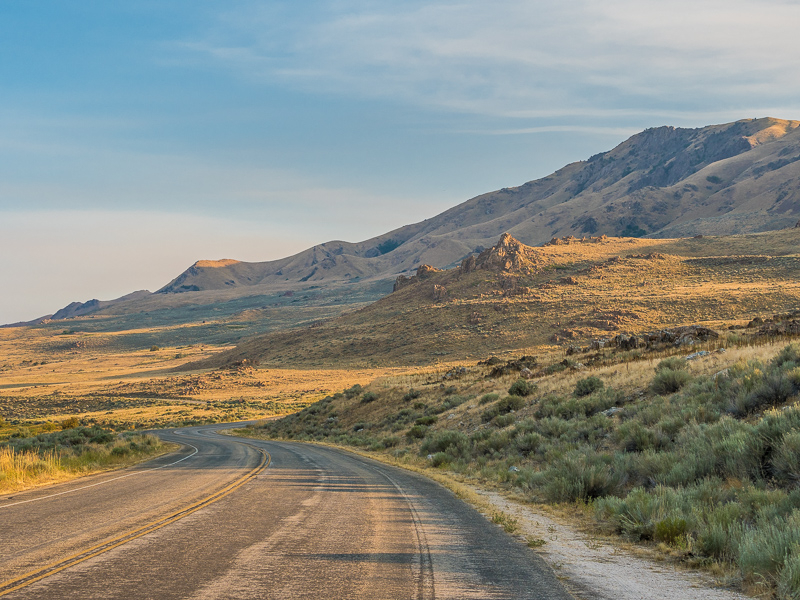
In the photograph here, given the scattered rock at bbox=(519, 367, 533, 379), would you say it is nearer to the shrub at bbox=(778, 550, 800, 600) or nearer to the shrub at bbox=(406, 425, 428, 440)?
the shrub at bbox=(406, 425, 428, 440)

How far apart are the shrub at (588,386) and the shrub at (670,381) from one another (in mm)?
2996

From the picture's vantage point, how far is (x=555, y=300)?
84312 millimetres

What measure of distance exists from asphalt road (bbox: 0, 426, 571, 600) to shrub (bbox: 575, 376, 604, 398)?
30.6ft

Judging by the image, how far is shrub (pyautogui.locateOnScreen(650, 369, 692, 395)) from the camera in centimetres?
1748

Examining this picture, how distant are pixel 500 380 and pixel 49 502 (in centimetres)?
2509

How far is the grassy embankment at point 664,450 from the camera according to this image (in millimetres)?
7727

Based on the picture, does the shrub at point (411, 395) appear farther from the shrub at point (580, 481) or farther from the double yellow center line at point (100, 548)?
the double yellow center line at point (100, 548)

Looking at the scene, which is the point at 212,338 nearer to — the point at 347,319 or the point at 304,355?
the point at 347,319

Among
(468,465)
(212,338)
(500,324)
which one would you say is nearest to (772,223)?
(500,324)

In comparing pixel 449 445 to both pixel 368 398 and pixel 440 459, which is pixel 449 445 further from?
pixel 368 398

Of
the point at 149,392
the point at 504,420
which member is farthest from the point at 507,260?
the point at 504,420

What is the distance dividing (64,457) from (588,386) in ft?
66.3

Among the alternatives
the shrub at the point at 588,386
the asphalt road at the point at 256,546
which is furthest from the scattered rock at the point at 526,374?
the asphalt road at the point at 256,546

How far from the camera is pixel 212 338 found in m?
162
